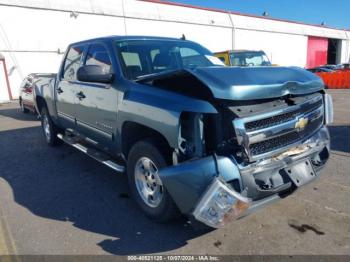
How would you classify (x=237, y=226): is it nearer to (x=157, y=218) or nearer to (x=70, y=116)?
(x=157, y=218)

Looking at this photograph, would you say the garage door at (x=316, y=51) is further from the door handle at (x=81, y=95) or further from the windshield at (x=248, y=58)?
the door handle at (x=81, y=95)

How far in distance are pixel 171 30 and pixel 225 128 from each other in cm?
2412

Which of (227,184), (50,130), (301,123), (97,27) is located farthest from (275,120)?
(97,27)

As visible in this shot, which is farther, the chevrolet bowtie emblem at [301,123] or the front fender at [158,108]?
the chevrolet bowtie emblem at [301,123]

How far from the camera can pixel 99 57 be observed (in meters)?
4.24

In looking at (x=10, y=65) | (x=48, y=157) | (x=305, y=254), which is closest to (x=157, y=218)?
(x=305, y=254)

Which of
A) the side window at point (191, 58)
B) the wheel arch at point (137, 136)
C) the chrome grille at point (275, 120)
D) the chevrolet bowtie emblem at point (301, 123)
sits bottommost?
the wheel arch at point (137, 136)

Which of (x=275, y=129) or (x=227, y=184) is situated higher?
(x=275, y=129)

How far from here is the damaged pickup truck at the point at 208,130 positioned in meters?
2.52

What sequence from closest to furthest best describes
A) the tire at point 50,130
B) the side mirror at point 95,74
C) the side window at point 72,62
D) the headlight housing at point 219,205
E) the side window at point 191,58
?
the headlight housing at point 219,205 < the side mirror at point 95,74 < the side window at point 191,58 < the side window at point 72,62 < the tire at point 50,130

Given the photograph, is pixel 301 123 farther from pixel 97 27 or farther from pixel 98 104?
pixel 97 27

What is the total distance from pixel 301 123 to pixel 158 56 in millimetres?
2031

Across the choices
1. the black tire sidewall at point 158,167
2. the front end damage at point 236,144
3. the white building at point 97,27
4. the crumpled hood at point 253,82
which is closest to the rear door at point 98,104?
the black tire sidewall at point 158,167

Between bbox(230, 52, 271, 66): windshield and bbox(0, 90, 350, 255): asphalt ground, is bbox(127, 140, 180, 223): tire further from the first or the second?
bbox(230, 52, 271, 66): windshield
